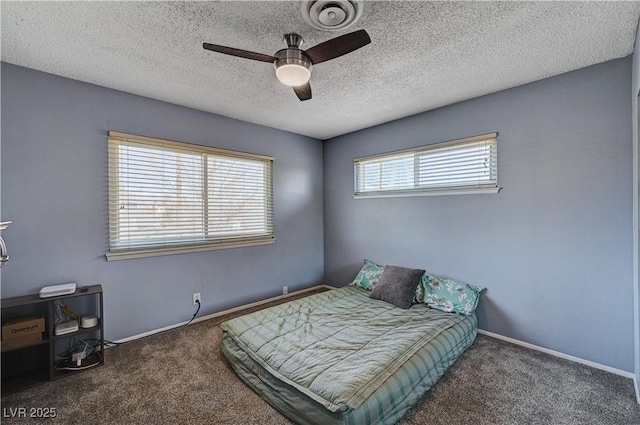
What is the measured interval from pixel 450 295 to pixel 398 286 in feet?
1.73

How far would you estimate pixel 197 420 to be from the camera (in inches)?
66.5

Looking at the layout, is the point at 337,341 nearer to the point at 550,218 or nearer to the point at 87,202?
the point at 550,218

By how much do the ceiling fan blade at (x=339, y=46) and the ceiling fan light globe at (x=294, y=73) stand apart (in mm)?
90

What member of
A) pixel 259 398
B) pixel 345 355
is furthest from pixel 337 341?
pixel 259 398

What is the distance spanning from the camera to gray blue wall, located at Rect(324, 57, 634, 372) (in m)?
2.17

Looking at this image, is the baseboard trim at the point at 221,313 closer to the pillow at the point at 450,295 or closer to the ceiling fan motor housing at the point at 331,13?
the pillow at the point at 450,295

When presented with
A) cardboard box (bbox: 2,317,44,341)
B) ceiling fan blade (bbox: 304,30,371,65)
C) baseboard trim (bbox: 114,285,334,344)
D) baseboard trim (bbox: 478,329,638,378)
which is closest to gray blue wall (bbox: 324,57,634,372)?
baseboard trim (bbox: 478,329,638,378)

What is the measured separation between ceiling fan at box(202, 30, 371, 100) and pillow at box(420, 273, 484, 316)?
2449mm

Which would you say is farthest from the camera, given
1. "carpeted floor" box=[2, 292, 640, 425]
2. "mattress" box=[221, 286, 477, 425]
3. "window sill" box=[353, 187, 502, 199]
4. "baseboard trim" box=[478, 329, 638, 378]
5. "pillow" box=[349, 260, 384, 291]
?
"pillow" box=[349, 260, 384, 291]

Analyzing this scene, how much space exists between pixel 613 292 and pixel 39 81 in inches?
200

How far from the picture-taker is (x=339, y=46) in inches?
62.8

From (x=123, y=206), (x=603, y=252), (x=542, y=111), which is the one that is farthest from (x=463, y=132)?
(x=123, y=206)

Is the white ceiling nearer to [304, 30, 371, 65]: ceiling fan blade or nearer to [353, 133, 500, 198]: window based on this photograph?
[304, 30, 371, 65]: ceiling fan blade

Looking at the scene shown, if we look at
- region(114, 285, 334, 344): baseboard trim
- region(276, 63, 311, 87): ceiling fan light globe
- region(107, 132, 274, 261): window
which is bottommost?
region(114, 285, 334, 344): baseboard trim
